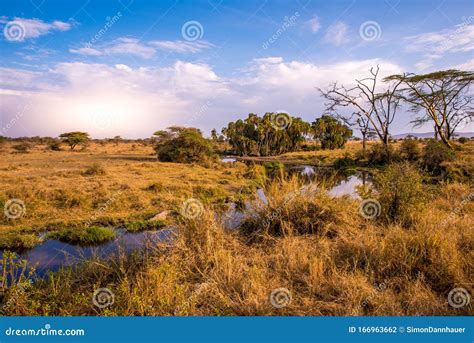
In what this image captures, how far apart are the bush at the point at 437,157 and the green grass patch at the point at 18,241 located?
74.4ft

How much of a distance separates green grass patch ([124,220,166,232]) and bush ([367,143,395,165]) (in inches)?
917

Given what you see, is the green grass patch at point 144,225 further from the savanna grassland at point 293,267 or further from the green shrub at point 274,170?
the green shrub at point 274,170

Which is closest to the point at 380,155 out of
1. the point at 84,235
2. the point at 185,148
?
the point at 185,148

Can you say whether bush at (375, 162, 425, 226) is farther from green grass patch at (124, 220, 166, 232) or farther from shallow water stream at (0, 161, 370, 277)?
green grass patch at (124, 220, 166, 232)

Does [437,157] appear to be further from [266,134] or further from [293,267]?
[266,134]

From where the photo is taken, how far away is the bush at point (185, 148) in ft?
120

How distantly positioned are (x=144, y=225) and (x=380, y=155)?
83.1 ft

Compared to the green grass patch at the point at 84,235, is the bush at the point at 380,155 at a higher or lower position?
higher

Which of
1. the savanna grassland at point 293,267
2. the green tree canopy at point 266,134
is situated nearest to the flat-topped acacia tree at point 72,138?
the green tree canopy at point 266,134

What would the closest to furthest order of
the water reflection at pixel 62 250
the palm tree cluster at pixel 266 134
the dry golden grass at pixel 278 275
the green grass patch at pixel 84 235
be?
the dry golden grass at pixel 278 275 < the water reflection at pixel 62 250 < the green grass patch at pixel 84 235 < the palm tree cluster at pixel 266 134

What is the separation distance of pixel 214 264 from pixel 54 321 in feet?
6.93

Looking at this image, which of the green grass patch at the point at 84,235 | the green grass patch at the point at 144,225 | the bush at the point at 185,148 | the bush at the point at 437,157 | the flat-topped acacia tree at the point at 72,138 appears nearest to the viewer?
the green grass patch at the point at 84,235

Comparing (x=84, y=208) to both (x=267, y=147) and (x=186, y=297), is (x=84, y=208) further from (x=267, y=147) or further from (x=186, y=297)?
(x=267, y=147)

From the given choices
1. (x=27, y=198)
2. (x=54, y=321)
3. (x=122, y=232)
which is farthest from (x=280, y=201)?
(x=27, y=198)
